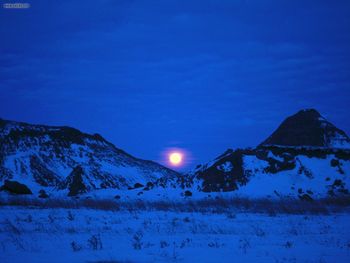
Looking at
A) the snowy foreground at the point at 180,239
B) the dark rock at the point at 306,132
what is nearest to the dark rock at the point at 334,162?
the dark rock at the point at 306,132

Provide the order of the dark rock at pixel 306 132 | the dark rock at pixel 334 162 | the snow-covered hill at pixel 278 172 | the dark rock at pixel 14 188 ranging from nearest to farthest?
the snow-covered hill at pixel 278 172
the dark rock at pixel 334 162
the dark rock at pixel 14 188
the dark rock at pixel 306 132

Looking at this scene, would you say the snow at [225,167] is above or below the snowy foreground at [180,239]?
above

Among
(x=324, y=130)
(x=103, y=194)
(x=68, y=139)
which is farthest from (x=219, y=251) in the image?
(x=68, y=139)

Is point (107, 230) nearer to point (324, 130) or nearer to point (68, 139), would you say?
point (324, 130)

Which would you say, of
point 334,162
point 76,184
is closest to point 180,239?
point 334,162

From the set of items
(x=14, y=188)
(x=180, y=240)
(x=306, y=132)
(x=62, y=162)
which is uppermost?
(x=306, y=132)

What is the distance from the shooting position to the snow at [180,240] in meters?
9.70

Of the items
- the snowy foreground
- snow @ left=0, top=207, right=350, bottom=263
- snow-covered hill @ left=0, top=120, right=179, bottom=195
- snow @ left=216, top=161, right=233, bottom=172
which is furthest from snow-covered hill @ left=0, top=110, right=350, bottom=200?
snow @ left=0, top=207, right=350, bottom=263

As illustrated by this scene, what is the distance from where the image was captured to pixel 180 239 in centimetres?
1254

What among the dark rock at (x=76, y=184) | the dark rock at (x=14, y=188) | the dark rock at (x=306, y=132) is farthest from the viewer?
the dark rock at (x=306, y=132)

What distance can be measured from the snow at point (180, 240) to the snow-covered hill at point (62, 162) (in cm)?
3156

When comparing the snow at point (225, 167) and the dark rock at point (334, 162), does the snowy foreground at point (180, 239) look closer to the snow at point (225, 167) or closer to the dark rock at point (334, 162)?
the snow at point (225, 167)

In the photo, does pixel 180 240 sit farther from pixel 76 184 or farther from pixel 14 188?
pixel 76 184

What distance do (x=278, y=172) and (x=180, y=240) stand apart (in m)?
28.8
